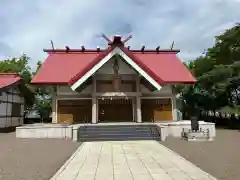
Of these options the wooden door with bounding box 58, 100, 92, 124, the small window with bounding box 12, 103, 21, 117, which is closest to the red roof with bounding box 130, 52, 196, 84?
the wooden door with bounding box 58, 100, 92, 124

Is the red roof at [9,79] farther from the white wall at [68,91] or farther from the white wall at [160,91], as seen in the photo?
the white wall at [160,91]

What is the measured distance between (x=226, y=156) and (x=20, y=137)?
10798 millimetres

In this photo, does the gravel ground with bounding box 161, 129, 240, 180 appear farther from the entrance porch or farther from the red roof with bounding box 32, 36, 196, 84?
the entrance porch

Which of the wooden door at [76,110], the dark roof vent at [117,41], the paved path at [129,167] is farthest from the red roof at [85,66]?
the paved path at [129,167]

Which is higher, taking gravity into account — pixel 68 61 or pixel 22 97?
pixel 68 61

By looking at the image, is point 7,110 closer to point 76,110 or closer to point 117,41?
point 76,110

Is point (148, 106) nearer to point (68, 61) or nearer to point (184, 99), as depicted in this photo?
point (68, 61)

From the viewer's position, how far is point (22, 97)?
2375 centimetres

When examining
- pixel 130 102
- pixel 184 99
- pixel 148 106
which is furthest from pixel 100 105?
pixel 184 99

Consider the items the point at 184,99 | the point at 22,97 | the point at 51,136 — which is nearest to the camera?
the point at 51,136

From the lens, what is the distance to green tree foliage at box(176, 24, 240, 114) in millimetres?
20250

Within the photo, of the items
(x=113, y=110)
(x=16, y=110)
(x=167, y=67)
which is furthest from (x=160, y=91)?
(x=16, y=110)

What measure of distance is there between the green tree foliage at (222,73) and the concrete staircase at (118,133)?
9346 mm

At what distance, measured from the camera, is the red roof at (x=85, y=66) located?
19.1 metres
